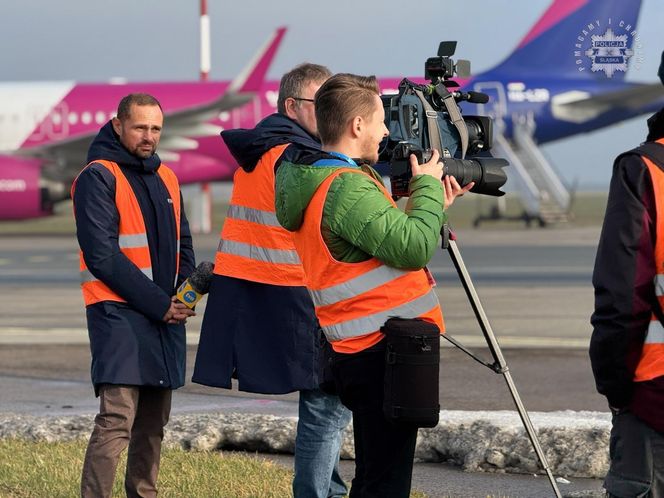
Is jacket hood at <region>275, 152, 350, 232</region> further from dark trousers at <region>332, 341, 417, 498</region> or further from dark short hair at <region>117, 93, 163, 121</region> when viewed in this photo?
dark short hair at <region>117, 93, 163, 121</region>

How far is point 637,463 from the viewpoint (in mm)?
3176

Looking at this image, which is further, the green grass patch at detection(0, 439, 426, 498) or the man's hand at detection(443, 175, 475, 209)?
the green grass patch at detection(0, 439, 426, 498)

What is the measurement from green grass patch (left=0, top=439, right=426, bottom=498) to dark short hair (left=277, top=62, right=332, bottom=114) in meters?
1.64

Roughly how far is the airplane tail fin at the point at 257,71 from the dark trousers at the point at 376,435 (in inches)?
1209

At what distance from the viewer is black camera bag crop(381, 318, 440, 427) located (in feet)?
11.8

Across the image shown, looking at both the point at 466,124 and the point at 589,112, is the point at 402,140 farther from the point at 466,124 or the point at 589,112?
the point at 589,112

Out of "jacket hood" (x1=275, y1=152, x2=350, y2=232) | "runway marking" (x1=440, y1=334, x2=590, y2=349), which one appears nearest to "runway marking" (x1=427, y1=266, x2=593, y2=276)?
"runway marking" (x1=440, y1=334, x2=590, y2=349)

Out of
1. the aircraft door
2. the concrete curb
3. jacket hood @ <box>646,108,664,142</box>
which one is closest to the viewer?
jacket hood @ <box>646,108,664,142</box>

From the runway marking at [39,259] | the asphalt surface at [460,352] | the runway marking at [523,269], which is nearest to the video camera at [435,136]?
the asphalt surface at [460,352]

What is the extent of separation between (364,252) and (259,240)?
4.44 ft

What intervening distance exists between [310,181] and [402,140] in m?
0.31

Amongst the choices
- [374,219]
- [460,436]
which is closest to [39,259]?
[460,436]

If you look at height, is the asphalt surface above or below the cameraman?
below

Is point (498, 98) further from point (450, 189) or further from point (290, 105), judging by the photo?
point (450, 189)
